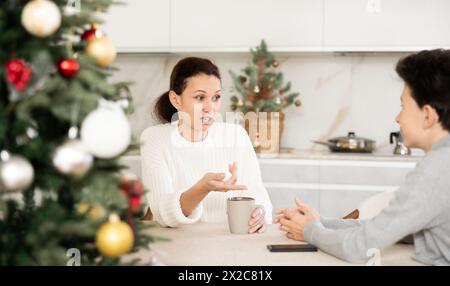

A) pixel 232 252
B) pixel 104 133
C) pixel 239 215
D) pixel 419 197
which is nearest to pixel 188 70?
pixel 239 215

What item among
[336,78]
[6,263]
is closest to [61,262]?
[6,263]

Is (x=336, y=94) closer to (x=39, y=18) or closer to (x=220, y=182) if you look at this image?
(x=220, y=182)

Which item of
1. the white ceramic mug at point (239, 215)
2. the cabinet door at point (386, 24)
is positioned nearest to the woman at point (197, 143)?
the white ceramic mug at point (239, 215)

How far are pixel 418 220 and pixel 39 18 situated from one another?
33.2 inches

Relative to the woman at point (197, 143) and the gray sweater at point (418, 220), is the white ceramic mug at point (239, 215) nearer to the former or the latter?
the gray sweater at point (418, 220)

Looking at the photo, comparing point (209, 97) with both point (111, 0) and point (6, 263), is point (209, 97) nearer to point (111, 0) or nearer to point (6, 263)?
point (111, 0)

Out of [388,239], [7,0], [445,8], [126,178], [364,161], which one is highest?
[445,8]

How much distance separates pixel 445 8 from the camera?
3.30 metres

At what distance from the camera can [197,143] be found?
2.20 m

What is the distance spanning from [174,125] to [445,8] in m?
2.08

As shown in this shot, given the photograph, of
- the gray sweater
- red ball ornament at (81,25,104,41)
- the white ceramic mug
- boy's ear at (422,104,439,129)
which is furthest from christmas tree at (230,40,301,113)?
red ball ornament at (81,25,104,41)

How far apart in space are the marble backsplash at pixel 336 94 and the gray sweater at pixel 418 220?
2528 millimetres

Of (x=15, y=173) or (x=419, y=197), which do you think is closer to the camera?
(x=15, y=173)

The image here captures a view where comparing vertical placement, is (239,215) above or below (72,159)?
below
